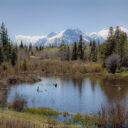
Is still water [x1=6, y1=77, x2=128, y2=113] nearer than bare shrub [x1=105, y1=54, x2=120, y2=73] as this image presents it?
Yes

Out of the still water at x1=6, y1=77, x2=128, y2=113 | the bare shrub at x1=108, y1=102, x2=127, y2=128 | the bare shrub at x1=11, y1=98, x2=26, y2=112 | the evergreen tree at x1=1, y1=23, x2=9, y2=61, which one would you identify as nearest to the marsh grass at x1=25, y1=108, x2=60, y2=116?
the bare shrub at x1=11, y1=98, x2=26, y2=112

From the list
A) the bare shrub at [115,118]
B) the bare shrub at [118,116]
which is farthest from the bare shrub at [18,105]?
the bare shrub at [118,116]

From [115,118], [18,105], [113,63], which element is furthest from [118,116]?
[113,63]

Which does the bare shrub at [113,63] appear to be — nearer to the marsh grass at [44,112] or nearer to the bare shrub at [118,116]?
the marsh grass at [44,112]

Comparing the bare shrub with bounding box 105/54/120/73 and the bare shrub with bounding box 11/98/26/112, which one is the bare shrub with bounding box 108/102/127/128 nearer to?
the bare shrub with bounding box 11/98/26/112

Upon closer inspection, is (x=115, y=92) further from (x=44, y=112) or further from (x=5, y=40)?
(x=5, y=40)

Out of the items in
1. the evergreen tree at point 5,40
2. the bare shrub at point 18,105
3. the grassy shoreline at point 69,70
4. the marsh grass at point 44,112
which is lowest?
the marsh grass at point 44,112

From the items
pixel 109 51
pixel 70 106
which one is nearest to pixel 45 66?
pixel 109 51

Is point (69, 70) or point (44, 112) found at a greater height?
point (69, 70)

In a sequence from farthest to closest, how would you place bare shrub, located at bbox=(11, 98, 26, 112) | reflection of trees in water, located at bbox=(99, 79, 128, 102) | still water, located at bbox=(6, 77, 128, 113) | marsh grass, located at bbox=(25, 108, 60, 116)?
reflection of trees in water, located at bbox=(99, 79, 128, 102)
still water, located at bbox=(6, 77, 128, 113)
bare shrub, located at bbox=(11, 98, 26, 112)
marsh grass, located at bbox=(25, 108, 60, 116)

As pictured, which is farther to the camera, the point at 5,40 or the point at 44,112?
the point at 5,40

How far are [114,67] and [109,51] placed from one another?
8296 mm

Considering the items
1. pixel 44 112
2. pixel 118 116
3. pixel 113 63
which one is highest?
pixel 113 63

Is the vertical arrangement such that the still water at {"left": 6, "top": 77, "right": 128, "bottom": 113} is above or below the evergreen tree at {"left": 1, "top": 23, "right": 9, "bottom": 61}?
below
